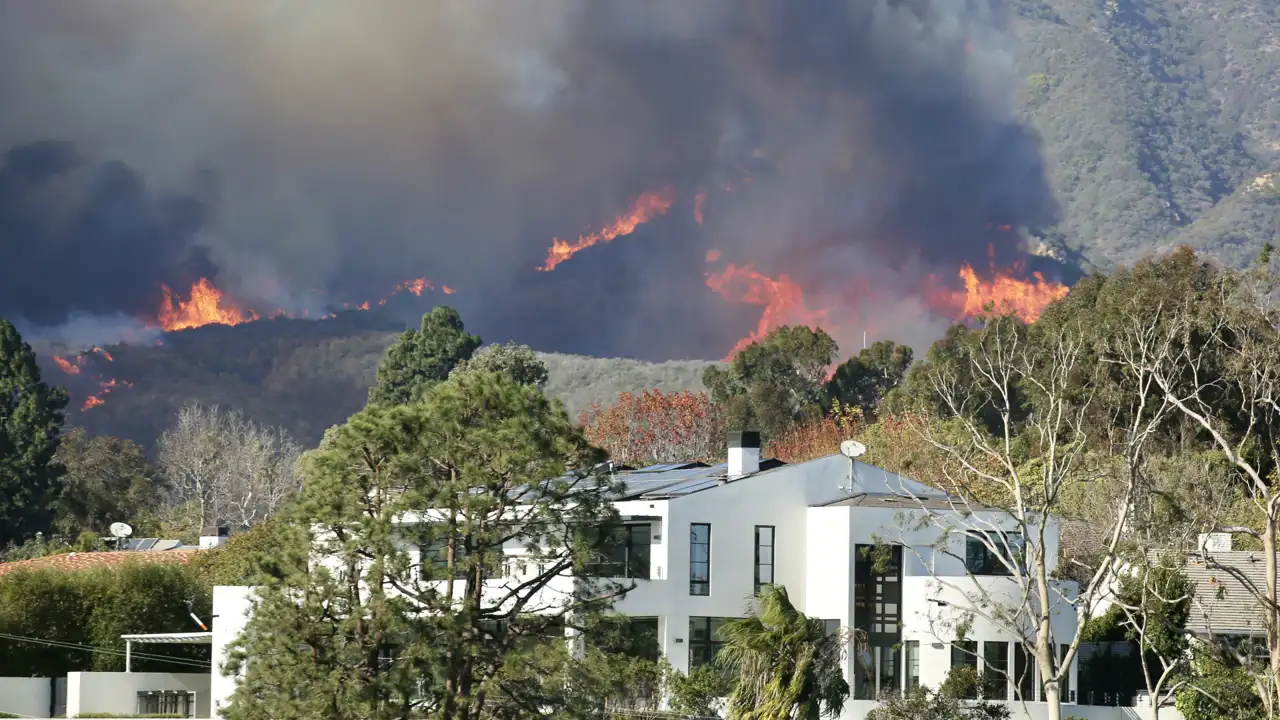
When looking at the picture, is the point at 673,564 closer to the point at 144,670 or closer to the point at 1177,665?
the point at 1177,665

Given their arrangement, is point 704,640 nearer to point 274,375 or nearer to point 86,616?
point 86,616

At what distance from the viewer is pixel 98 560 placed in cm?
6556

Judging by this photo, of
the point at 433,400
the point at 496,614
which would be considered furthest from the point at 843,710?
the point at 433,400

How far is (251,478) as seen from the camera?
359 ft

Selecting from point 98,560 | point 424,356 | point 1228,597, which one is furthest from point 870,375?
point 1228,597

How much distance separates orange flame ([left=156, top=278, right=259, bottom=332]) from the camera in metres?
174

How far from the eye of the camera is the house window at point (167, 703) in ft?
182

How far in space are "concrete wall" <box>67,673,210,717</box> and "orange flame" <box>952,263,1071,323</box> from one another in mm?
112466

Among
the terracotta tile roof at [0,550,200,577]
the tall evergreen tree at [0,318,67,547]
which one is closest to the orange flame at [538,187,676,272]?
the tall evergreen tree at [0,318,67,547]

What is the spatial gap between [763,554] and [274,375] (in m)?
137

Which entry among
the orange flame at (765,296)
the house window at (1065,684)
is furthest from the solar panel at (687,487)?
the orange flame at (765,296)

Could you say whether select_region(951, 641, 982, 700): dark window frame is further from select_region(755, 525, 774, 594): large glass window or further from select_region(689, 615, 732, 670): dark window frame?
select_region(689, 615, 732, 670): dark window frame

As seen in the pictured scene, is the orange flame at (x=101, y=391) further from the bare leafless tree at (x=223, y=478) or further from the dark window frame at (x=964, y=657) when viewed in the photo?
the dark window frame at (x=964, y=657)

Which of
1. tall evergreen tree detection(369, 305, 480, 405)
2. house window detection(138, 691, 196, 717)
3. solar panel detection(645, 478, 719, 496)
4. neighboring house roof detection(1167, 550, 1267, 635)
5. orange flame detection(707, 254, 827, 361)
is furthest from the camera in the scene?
orange flame detection(707, 254, 827, 361)
